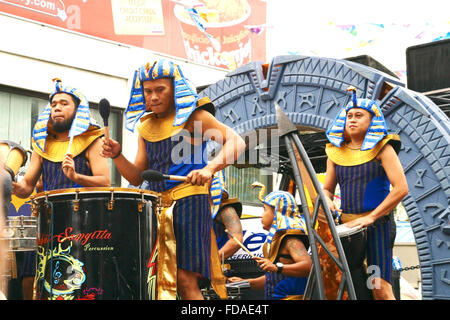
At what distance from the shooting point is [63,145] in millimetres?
4641

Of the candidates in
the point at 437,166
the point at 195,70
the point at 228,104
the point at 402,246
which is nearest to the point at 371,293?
the point at 437,166

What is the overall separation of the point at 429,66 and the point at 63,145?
16.0 feet

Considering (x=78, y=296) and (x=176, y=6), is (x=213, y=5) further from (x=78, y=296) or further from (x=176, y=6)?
(x=78, y=296)

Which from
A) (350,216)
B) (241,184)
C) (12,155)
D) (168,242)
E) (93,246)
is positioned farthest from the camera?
(241,184)

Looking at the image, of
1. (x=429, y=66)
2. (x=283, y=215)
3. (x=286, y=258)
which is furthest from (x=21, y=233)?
(x=429, y=66)

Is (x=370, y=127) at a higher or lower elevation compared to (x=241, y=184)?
lower

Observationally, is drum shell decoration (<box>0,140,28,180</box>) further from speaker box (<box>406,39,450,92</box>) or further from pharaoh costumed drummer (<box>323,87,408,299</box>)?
speaker box (<box>406,39,450,92</box>)

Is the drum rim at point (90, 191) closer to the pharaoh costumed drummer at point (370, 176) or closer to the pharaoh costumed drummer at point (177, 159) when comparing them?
the pharaoh costumed drummer at point (177, 159)

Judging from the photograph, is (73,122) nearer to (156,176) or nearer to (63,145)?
(63,145)

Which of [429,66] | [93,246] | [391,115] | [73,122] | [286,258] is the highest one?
[429,66]

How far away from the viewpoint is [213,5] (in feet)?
52.1

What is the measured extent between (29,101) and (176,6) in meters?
4.12

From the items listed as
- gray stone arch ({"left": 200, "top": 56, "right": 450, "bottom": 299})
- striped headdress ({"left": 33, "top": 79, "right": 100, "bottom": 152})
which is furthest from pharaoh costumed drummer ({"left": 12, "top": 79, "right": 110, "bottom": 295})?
gray stone arch ({"left": 200, "top": 56, "right": 450, "bottom": 299})

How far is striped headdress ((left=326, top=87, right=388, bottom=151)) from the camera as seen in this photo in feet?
16.3
